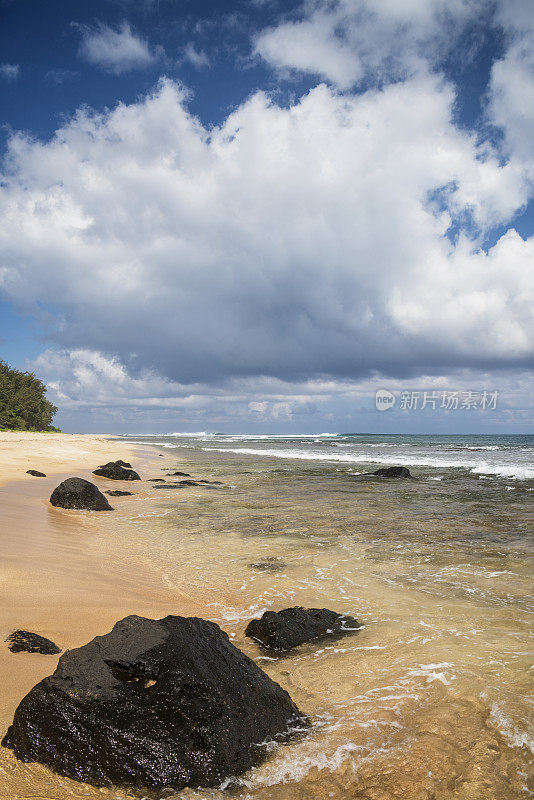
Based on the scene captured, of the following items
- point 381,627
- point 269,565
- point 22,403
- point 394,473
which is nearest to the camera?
point 381,627

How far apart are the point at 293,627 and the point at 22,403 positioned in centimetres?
6905

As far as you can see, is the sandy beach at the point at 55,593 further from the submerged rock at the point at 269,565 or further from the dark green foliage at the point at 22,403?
the dark green foliage at the point at 22,403

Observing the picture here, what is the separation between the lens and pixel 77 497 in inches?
449

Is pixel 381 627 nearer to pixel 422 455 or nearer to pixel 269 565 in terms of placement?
pixel 269 565

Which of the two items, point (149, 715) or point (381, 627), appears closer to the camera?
point (149, 715)

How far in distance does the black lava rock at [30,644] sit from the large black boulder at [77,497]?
7827 mm

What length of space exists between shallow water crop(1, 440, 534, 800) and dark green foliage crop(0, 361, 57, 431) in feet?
178

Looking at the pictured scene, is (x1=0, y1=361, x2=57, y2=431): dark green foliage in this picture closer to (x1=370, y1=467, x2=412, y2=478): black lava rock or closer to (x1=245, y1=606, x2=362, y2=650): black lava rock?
(x1=370, y1=467, x2=412, y2=478): black lava rock

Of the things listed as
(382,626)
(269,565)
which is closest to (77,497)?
(269,565)

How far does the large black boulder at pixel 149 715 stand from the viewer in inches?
97.9

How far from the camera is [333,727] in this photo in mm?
3107

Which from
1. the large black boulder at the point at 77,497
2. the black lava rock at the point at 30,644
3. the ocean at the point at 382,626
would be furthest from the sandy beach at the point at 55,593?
the large black boulder at the point at 77,497

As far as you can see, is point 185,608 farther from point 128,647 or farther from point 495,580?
point 495,580

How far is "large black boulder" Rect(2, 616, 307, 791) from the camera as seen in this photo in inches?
97.9
